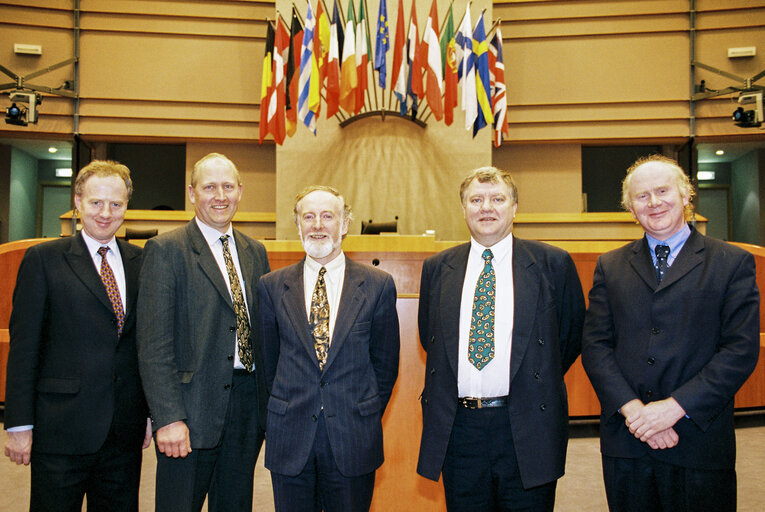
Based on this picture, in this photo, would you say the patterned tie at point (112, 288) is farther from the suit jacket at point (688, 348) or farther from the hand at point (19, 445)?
the suit jacket at point (688, 348)

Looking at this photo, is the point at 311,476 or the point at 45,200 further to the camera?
the point at 45,200

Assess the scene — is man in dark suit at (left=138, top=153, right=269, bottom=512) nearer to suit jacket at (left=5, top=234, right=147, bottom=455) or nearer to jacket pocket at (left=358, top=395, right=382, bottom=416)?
suit jacket at (left=5, top=234, right=147, bottom=455)

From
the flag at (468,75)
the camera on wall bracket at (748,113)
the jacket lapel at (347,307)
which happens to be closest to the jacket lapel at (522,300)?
the jacket lapel at (347,307)

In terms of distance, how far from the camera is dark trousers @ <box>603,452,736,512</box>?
1.61 m

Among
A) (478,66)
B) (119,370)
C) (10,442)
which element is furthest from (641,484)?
(478,66)

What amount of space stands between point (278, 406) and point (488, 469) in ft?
2.34

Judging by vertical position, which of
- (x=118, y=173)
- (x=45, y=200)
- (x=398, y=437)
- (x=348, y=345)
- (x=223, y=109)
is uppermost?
(x=223, y=109)

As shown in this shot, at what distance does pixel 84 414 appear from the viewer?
186cm

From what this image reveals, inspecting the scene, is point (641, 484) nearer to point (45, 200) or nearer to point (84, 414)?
point (84, 414)

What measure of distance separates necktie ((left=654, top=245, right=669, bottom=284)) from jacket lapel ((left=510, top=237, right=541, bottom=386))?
1.29ft

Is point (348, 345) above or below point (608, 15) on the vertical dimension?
below

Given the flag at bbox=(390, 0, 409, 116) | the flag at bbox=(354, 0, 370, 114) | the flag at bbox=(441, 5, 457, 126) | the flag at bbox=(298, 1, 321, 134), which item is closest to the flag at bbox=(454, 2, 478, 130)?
the flag at bbox=(441, 5, 457, 126)

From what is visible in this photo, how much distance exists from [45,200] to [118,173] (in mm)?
11790

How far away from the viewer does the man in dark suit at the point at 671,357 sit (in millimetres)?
1611
